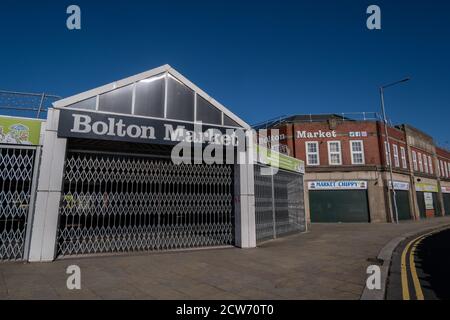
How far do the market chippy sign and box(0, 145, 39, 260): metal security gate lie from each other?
1.33m

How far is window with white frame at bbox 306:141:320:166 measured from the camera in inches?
1081

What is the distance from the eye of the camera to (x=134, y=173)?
1013 centimetres

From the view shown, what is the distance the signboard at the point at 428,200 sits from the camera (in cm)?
3384

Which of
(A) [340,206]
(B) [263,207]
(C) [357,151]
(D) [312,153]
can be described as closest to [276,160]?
(B) [263,207]

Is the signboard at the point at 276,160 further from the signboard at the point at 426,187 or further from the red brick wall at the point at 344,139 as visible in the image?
the signboard at the point at 426,187

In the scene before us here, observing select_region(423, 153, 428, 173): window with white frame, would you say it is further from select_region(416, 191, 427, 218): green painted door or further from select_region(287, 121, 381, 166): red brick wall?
select_region(287, 121, 381, 166): red brick wall

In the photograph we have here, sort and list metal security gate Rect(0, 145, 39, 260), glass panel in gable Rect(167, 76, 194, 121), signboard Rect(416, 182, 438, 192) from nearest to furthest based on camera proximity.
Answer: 1. metal security gate Rect(0, 145, 39, 260)
2. glass panel in gable Rect(167, 76, 194, 121)
3. signboard Rect(416, 182, 438, 192)

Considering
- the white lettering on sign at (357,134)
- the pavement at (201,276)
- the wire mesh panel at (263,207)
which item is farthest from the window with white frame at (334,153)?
the pavement at (201,276)

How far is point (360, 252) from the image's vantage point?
999 cm

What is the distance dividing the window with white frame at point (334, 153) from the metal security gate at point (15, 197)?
24.5 meters

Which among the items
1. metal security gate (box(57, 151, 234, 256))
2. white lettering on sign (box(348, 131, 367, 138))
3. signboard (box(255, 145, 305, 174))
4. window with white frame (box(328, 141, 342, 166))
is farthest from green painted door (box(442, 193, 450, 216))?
metal security gate (box(57, 151, 234, 256))
